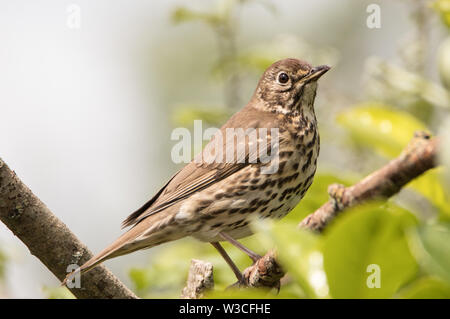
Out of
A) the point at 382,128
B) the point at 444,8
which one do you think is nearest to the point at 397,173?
the point at 444,8

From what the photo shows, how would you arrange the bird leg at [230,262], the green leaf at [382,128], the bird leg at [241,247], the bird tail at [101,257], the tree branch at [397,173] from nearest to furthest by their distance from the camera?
the tree branch at [397,173] → the bird tail at [101,257] → the green leaf at [382,128] → the bird leg at [230,262] → the bird leg at [241,247]

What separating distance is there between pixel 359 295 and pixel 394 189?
0.30 meters

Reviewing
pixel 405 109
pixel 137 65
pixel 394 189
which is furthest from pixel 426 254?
pixel 137 65

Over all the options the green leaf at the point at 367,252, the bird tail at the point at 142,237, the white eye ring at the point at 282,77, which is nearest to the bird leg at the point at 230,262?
the bird tail at the point at 142,237

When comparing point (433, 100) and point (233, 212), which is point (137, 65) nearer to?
point (233, 212)

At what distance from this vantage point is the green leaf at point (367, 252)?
1.34 meters

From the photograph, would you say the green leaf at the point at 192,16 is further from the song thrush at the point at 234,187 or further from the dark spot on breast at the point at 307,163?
the dark spot on breast at the point at 307,163

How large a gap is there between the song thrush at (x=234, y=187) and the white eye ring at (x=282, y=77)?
232 millimetres

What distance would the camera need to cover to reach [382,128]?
3031 millimetres

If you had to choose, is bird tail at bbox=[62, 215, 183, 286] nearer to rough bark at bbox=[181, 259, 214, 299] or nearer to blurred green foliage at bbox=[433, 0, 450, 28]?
rough bark at bbox=[181, 259, 214, 299]

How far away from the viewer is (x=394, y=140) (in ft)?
9.61

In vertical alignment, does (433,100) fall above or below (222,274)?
above

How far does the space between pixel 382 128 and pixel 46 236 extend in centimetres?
159

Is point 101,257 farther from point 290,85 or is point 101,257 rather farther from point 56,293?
point 290,85
